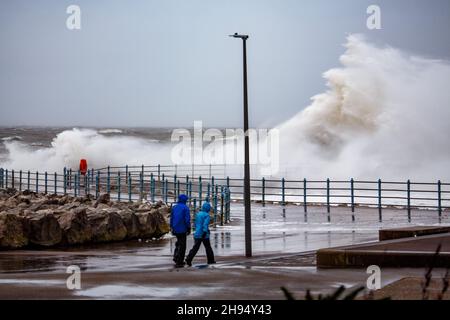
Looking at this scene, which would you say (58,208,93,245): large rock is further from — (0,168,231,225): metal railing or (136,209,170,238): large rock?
(0,168,231,225): metal railing

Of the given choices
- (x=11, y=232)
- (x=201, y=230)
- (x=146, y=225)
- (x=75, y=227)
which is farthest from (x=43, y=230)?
(x=201, y=230)

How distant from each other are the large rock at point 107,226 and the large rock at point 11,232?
1968 millimetres

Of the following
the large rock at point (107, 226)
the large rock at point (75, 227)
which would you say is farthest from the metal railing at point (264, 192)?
the large rock at point (75, 227)

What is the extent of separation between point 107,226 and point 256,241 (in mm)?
3400

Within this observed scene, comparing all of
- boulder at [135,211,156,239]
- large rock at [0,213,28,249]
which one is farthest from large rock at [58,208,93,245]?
boulder at [135,211,156,239]

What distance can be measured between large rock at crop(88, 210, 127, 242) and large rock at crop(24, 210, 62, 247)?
45.8 inches

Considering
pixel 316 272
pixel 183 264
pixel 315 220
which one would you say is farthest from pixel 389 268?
pixel 315 220

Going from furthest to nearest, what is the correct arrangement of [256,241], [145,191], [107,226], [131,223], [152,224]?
[145,191], [152,224], [131,223], [107,226], [256,241]

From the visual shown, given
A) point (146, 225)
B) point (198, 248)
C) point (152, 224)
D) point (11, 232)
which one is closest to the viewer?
point (198, 248)

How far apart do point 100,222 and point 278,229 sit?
16.2 feet

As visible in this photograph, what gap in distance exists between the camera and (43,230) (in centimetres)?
2300

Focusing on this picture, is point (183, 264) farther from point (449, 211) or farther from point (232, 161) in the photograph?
point (232, 161)

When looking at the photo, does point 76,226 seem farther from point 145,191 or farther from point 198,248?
point 145,191

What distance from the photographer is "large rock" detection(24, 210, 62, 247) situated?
900 inches
